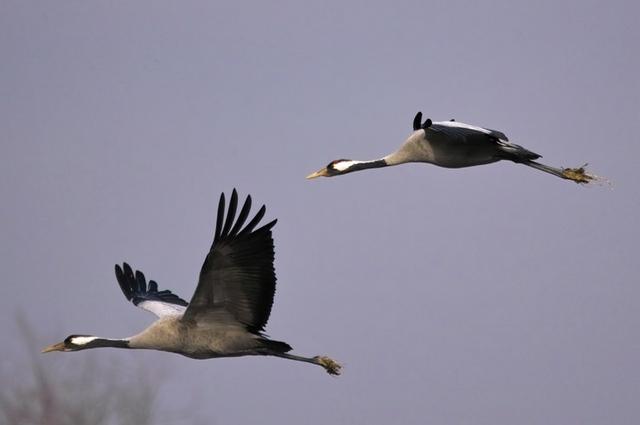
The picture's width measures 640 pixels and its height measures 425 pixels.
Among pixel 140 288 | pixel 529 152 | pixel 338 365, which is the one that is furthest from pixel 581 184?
pixel 140 288

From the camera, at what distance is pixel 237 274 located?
17.2m

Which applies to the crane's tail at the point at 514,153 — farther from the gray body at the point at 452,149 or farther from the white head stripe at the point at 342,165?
the white head stripe at the point at 342,165

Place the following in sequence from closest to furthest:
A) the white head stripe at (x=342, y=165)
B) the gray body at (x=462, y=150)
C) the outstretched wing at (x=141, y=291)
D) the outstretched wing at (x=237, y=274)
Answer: the outstretched wing at (x=237, y=274)
the gray body at (x=462, y=150)
the white head stripe at (x=342, y=165)
the outstretched wing at (x=141, y=291)

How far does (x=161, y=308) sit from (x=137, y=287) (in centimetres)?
142

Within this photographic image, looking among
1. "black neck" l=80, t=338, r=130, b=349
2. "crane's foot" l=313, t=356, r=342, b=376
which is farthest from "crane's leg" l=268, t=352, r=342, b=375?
"black neck" l=80, t=338, r=130, b=349

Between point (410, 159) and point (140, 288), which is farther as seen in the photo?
point (140, 288)

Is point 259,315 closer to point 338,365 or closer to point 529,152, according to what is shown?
point 338,365

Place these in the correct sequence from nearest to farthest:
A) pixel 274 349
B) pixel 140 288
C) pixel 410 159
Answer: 1. pixel 274 349
2. pixel 410 159
3. pixel 140 288

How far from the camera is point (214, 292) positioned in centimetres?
1733

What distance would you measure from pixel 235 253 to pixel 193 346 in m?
1.54

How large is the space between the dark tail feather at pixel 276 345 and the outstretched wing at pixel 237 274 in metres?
0.37

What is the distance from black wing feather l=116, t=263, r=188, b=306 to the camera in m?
21.4

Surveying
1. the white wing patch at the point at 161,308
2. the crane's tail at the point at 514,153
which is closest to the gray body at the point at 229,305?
the white wing patch at the point at 161,308

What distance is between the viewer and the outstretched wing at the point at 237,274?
1692 centimetres
